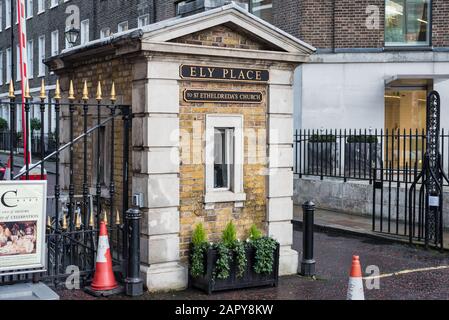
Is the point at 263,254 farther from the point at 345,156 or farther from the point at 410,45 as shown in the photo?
the point at 410,45

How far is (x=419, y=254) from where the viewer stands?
37.9 ft

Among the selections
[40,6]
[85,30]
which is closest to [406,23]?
[85,30]

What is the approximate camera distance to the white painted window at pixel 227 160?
916 centimetres

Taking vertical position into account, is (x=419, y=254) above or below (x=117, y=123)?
below

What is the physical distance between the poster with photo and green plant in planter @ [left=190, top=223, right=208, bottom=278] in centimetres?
186

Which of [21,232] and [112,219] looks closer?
[21,232]

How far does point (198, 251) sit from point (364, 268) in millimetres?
3044

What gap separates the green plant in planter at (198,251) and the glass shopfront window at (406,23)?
43.4 feet

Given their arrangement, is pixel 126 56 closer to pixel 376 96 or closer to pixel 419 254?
pixel 419 254

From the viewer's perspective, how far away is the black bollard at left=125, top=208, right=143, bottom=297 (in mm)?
8252

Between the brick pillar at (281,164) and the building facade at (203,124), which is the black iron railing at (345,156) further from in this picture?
the building facade at (203,124)

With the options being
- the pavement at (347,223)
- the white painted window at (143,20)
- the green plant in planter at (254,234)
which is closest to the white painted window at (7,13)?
the white painted window at (143,20)
